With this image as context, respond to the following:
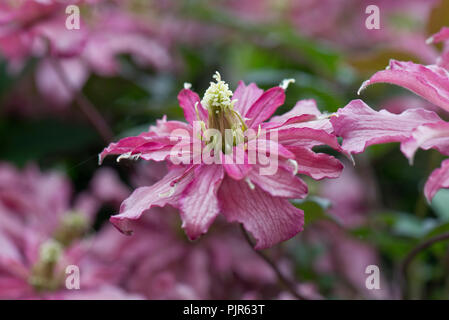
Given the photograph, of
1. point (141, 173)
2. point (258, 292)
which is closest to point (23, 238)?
point (141, 173)

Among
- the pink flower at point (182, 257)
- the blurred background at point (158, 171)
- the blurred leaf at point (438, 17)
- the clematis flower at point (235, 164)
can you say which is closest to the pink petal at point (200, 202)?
the clematis flower at point (235, 164)

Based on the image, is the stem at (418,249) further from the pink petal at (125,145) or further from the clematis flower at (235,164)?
the pink petal at (125,145)

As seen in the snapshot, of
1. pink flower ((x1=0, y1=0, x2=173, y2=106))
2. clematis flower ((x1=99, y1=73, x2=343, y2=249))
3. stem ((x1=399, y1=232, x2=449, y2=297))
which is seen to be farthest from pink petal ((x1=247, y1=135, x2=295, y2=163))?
pink flower ((x1=0, y1=0, x2=173, y2=106))

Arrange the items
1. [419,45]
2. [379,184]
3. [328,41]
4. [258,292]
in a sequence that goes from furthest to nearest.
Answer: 1. [328,41]
2. [379,184]
3. [419,45]
4. [258,292]

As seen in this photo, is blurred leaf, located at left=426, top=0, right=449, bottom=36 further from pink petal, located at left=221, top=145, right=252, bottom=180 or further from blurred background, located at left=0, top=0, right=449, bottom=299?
pink petal, located at left=221, top=145, right=252, bottom=180

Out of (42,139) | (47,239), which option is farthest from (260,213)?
(42,139)
